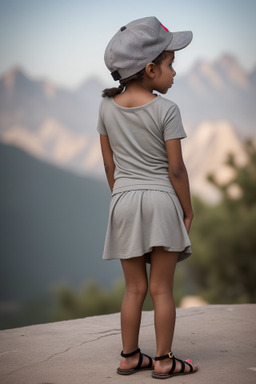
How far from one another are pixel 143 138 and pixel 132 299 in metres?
0.64

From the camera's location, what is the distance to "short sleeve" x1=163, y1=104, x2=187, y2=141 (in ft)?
7.23

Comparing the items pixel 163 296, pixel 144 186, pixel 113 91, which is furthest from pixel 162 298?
pixel 113 91

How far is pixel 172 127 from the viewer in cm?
220

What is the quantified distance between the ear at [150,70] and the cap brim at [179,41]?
0.30 feet

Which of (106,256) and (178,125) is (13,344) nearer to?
(106,256)

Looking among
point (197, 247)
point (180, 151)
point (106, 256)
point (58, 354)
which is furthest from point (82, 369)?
point (197, 247)

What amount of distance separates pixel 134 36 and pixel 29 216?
20.9 meters

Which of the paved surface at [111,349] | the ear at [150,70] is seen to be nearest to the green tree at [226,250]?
the paved surface at [111,349]

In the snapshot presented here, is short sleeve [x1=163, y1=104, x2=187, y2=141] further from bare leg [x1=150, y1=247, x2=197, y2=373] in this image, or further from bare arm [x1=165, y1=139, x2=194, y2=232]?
bare leg [x1=150, y1=247, x2=197, y2=373]

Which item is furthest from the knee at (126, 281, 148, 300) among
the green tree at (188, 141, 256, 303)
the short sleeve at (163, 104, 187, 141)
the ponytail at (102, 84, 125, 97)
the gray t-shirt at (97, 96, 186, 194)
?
the green tree at (188, 141, 256, 303)

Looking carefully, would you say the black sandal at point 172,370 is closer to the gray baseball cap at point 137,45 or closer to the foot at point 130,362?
the foot at point 130,362

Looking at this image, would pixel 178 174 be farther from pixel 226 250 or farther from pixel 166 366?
pixel 226 250

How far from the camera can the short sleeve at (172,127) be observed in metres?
2.20

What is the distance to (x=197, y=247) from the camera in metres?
9.96
